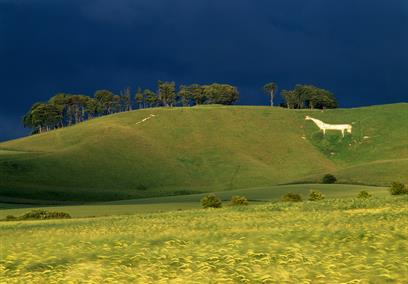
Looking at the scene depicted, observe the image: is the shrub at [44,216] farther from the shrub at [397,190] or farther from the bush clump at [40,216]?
the shrub at [397,190]

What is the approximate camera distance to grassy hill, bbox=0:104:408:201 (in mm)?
137125

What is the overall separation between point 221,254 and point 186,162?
148741 mm

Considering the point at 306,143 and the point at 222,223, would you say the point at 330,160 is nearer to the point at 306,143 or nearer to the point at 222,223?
the point at 306,143

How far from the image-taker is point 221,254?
24.5 metres

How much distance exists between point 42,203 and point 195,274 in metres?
99.6

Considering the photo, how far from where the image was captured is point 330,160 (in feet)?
591

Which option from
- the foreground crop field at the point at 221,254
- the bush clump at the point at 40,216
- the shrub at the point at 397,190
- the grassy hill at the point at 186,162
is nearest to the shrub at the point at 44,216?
the bush clump at the point at 40,216

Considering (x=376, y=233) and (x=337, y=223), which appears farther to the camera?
(x=337, y=223)

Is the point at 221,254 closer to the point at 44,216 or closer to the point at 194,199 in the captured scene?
the point at 44,216

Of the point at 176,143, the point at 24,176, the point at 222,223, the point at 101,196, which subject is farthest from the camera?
the point at 176,143

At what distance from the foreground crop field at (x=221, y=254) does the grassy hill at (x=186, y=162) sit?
3698 inches

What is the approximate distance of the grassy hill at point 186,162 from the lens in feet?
450

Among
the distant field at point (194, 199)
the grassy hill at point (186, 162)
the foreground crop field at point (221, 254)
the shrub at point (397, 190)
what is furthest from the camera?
the grassy hill at point (186, 162)

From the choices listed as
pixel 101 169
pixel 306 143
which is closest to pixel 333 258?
pixel 101 169
